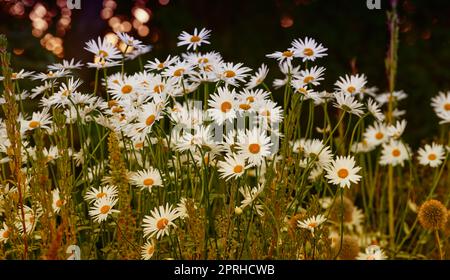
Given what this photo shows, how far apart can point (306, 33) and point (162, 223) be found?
2.71 m

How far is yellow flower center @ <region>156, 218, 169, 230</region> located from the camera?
5.37 feet

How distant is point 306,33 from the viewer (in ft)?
13.5

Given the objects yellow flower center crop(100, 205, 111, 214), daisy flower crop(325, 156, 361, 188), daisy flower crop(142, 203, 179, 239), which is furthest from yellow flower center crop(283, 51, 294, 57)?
yellow flower center crop(100, 205, 111, 214)

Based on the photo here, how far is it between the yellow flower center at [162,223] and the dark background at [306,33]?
240cm

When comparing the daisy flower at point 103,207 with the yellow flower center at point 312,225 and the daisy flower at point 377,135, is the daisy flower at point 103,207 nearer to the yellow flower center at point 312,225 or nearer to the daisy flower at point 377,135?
the yellow flower center at point 312,225

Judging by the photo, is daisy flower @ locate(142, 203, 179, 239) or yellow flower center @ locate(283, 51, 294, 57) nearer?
daisy flower @ locate(142, 203, 179, 239)

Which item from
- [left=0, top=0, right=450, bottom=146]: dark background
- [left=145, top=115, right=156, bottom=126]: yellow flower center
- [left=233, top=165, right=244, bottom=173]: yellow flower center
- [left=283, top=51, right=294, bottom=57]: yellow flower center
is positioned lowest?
[left=233, top=165, right=244, bottom=173]: yellow flower center

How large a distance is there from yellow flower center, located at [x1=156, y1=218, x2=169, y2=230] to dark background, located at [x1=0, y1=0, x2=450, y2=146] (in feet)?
7.89

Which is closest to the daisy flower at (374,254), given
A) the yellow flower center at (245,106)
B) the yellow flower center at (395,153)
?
the yellow flower center at (245,106)

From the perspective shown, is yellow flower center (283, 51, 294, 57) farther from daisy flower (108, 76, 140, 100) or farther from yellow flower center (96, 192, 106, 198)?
yellow flower center (96, 192, 106, 198)

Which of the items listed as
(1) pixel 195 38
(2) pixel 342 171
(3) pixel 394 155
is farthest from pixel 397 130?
(1) pixel 195 38

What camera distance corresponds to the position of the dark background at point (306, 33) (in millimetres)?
3984

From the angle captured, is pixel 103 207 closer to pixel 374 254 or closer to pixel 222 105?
pixel 222 105
